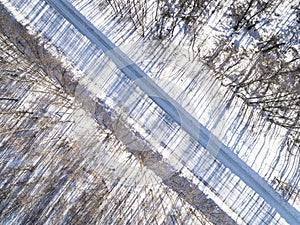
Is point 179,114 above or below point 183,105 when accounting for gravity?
below

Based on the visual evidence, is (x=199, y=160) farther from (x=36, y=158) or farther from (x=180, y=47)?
(x=36, y=158)

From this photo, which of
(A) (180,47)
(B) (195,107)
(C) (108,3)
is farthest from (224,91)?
(C) (108,3)

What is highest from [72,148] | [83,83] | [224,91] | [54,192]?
[224,91]
